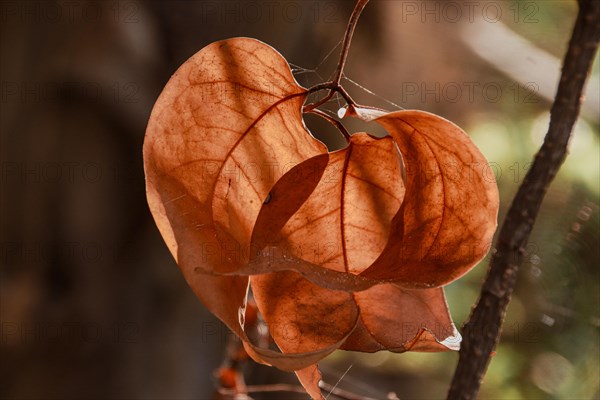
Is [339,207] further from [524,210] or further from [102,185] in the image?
[102,185]

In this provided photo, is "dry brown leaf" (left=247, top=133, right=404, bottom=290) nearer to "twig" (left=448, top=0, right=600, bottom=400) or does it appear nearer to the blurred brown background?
"twig" (left=448, top=0, right=600, bottom=400)

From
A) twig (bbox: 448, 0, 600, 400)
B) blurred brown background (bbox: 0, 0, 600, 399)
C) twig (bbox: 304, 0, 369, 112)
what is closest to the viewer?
twig (bbox: 304, 0, 369, 112)

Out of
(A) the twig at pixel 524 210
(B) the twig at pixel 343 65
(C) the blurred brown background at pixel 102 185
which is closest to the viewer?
(B) the twig at pixel 343 65

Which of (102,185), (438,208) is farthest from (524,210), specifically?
(102,185)

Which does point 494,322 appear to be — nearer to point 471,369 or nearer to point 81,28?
point 471,369

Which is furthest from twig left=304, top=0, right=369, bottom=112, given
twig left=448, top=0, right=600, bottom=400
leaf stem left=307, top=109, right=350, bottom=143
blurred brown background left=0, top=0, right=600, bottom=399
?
blurred brown background left=0, top=0, right=600, bottom=399

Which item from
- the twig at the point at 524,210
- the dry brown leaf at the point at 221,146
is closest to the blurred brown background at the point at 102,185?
the twig at the point at 524,210

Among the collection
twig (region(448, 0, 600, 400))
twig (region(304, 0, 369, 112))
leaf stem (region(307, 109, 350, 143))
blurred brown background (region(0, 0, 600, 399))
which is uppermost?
twig (region(304, 0, 369, 112))

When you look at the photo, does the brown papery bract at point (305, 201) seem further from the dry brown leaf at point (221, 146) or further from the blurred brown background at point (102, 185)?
the blurred brown background at point (102, 185)
